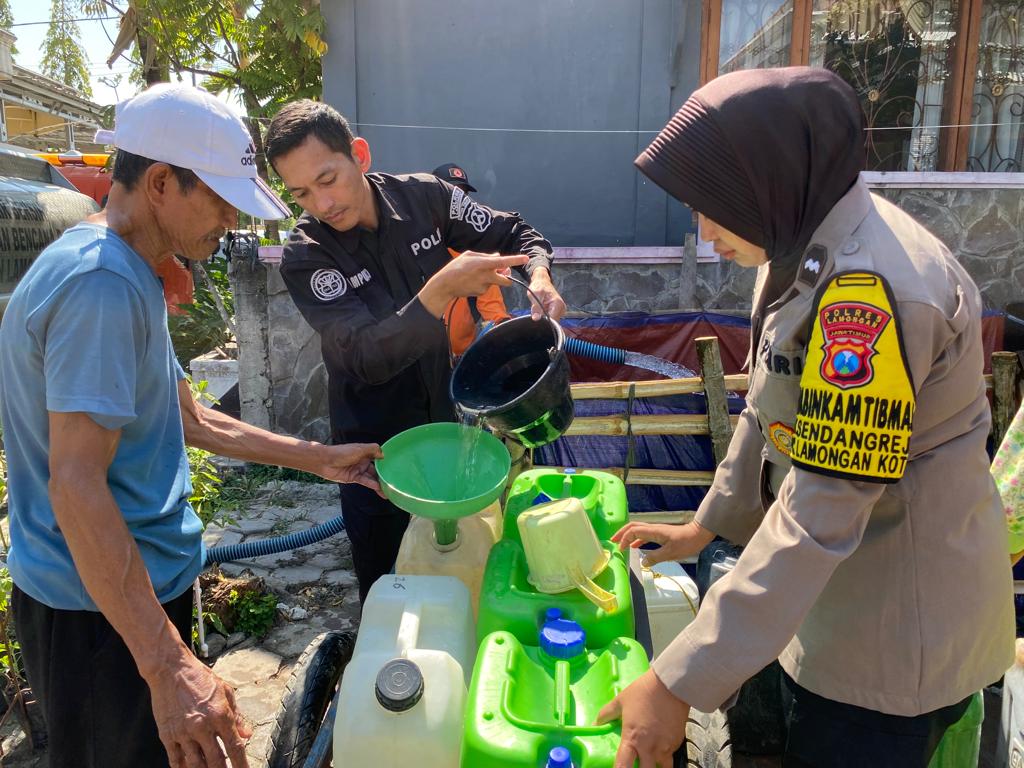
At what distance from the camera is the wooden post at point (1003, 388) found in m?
3.47

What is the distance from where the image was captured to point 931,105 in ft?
20.0

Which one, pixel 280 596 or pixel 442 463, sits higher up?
pixel 442 463

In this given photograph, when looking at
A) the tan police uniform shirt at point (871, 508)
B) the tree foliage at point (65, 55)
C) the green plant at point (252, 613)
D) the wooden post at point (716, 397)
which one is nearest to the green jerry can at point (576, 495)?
the tan police uniform shirt at point (871, 508)

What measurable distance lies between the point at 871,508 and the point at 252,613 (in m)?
3.13

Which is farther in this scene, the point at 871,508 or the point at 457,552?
the point at 457,552

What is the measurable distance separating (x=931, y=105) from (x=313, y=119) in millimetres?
5822

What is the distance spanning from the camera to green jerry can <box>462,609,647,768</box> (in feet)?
4.33

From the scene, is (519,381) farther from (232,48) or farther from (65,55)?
(65,55)

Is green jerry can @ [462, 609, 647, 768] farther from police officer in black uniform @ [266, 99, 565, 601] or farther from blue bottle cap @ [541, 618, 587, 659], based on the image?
police officer in black uniform @ [266, 99, 565, 601]

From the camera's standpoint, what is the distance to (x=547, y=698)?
4.84 feet

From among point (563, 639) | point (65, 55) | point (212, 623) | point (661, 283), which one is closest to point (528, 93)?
point (661, 283)

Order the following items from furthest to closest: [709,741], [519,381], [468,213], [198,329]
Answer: [198,329], [468,213], [519,381], [709,741]

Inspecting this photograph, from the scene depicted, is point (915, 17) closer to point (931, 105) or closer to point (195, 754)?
point (931, 105)

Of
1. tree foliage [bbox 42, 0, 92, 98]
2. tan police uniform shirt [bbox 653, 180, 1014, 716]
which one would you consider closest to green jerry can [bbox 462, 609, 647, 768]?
tan police uniform shirt [bbox 653, 180, 1014, 716]
